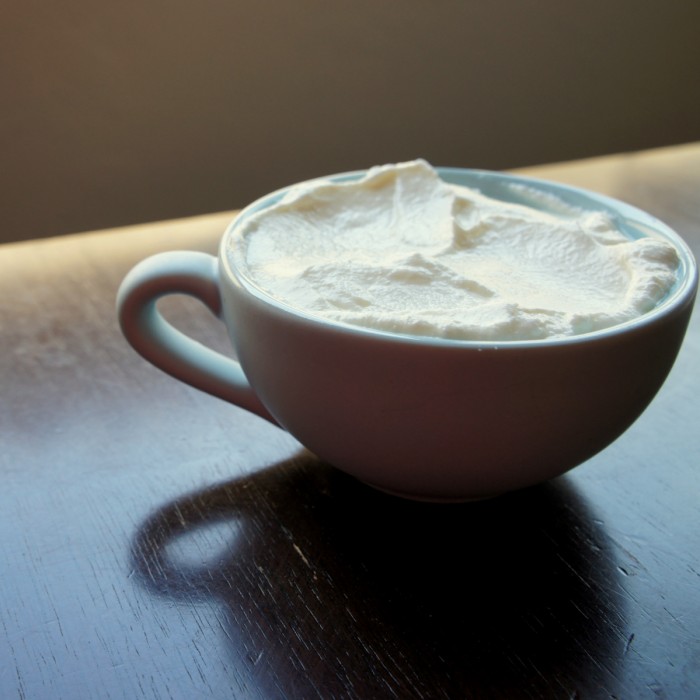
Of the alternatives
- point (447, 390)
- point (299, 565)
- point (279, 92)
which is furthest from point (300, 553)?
point (279, 92)

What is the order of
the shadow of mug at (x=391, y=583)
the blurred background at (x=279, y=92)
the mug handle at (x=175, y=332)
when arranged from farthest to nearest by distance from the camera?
the blurred background at (x=279, y=92) → the mug handle at (x=175, y=332) → the shadow of mug at (x=391, y=583)

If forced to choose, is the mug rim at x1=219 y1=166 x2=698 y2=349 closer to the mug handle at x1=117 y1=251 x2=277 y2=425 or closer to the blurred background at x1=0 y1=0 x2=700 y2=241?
the mug handle at x1=117 y1=251 x2=277 y2=425

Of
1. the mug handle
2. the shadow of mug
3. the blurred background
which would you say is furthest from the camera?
the blurred background

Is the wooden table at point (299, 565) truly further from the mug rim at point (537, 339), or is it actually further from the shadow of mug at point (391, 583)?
the mug rim at point (537, 339)

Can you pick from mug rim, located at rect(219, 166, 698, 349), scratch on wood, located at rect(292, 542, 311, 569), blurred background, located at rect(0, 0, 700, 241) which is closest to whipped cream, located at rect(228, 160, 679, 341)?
mug rim, located at rect(219, 166, 698, 349)

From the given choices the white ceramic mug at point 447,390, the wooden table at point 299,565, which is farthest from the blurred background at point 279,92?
the white ceramic mug at point 447,390

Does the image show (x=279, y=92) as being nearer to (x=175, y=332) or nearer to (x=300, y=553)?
(x=175, y=332)
